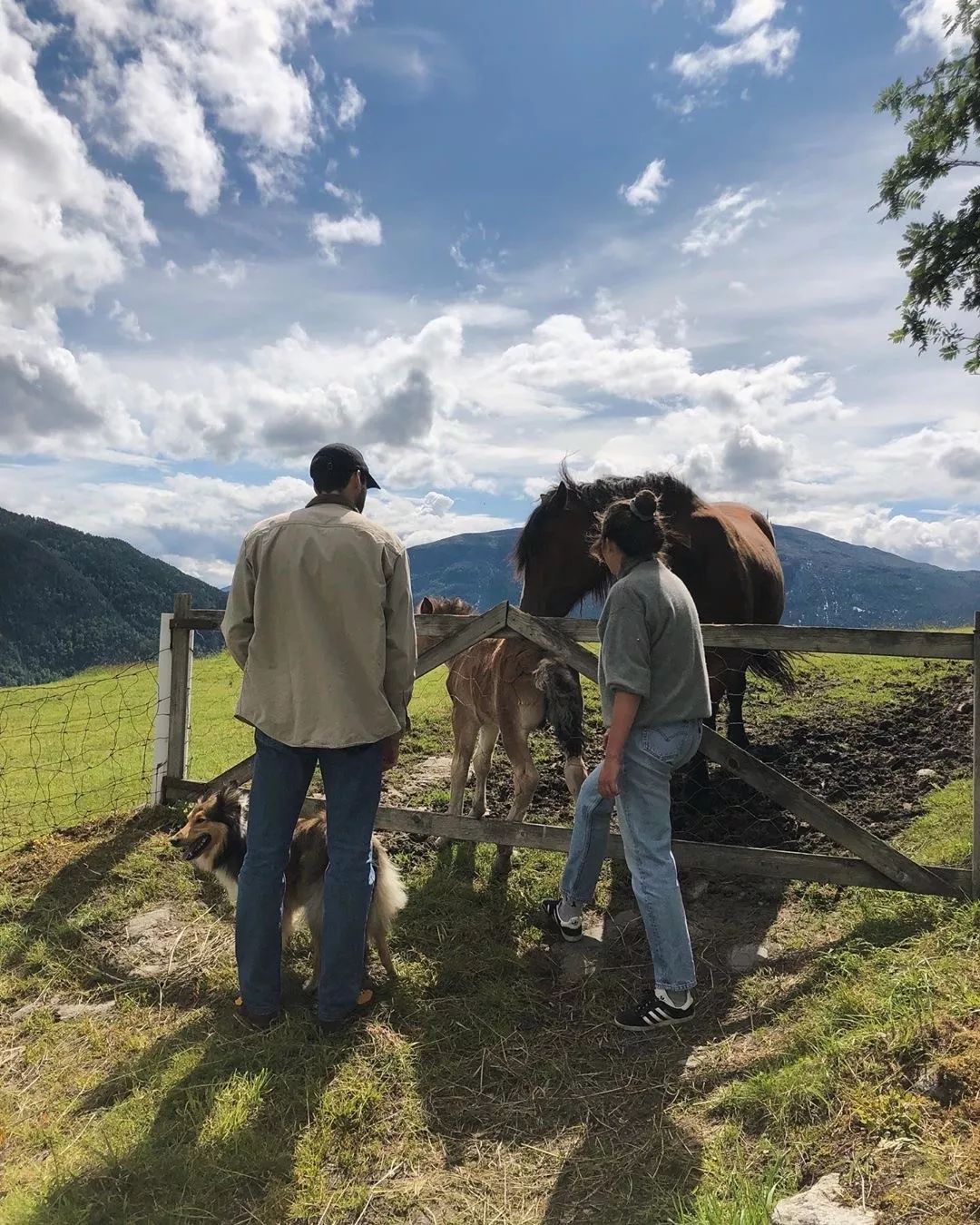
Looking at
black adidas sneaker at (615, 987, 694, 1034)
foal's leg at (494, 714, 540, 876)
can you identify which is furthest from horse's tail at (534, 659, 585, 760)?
black adidas sneaker at (615, 987, 694, 1034)

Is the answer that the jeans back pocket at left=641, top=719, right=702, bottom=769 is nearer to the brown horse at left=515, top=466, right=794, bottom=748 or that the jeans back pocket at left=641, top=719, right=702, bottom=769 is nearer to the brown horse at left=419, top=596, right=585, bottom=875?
the brown horse at left=419, top=596, right=585, bottom=875

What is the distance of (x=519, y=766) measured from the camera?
20.0ft

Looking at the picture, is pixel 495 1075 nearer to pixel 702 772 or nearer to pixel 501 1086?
pixel 501 1086

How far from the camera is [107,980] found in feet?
15.4

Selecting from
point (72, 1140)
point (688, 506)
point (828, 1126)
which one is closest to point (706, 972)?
point (828, 1126)

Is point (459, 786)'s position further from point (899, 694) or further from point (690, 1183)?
point (899, 694)

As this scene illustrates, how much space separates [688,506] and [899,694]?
6229 mm

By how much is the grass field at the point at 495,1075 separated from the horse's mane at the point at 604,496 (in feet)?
10.8

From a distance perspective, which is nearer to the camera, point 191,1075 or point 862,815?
point 191,1075

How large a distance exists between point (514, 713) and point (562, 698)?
52 cm

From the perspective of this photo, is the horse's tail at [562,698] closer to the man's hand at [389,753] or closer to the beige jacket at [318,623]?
the man's hand at [389,753]

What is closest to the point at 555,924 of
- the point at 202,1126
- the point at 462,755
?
the point at 462,755

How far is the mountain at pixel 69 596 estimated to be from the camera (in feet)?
493

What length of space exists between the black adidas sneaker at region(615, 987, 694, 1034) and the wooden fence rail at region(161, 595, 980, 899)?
1.27 m
